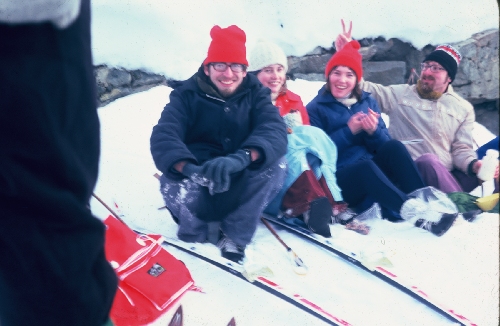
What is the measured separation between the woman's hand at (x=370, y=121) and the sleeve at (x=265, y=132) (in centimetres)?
46

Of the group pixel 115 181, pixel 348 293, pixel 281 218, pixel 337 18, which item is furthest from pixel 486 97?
pixel 115 181

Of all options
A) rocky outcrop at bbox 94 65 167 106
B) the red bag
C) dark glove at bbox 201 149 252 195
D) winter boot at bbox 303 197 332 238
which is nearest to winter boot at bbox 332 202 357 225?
winter boot at bbox 303 197 332 238

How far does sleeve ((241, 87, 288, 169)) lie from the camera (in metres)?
1.89

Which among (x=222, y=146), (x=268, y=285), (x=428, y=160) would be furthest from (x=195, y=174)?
(x=428, y=160)

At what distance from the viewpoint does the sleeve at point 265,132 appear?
1890 mm

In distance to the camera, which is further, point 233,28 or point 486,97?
point 486,97

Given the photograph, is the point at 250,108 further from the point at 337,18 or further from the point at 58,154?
the point at 58,154

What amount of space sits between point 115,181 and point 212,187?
0.67 metres

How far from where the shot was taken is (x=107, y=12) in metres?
2.58

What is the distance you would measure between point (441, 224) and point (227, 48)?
1117 millimetres

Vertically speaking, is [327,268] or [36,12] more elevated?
[36,12]

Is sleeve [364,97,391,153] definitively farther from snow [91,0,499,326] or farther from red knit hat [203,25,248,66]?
red knit hat [203,25,248,66]

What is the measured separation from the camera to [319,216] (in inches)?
80.9

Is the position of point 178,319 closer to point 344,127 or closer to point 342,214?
point 342,214
